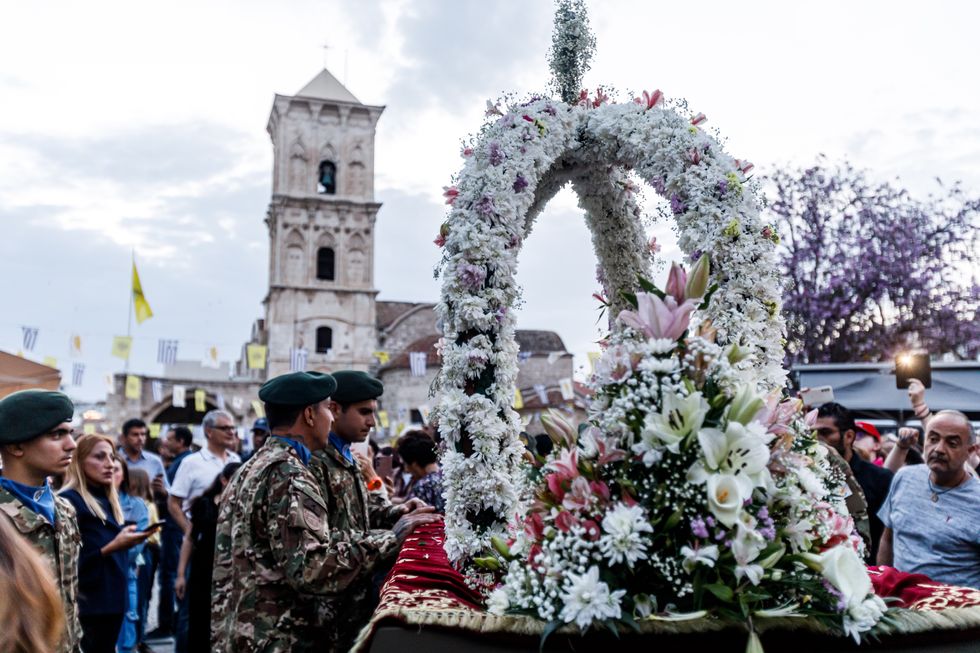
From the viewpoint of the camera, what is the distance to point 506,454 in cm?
390

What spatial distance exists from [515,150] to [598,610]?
7.53ft

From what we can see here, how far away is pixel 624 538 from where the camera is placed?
2.38 meters

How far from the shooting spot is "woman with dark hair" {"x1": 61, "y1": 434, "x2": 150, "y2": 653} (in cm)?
528

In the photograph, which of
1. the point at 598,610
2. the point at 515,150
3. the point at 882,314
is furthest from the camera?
the point at 882,314

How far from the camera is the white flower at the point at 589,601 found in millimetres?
2312

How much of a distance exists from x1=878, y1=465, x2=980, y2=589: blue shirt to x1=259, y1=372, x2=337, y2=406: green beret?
11.1 ft

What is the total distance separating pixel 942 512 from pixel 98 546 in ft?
16.9

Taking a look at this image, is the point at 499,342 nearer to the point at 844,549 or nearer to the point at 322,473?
the point at 322,473

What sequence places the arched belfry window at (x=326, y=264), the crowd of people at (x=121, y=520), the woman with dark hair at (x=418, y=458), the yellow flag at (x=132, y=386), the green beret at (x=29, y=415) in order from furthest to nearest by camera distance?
the arched belfry window at (x=326, y=264)
the yellow flag at (x=132, y=386)
the woman with dark hair at (x=418, y=458)
the green beret at (x=29, y=415)
the crowd of people at (x=121, y=520)

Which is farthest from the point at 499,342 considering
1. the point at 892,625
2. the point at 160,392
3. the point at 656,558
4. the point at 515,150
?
the point at 160,392

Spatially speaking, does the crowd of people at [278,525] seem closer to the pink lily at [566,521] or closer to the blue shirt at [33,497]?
the blue shirt at [33,497]

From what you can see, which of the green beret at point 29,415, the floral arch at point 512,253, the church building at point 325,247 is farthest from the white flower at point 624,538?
the church building at point 325,247

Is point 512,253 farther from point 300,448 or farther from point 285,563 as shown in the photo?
point 285,563

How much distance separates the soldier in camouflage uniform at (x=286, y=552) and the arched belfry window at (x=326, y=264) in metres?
43.6
